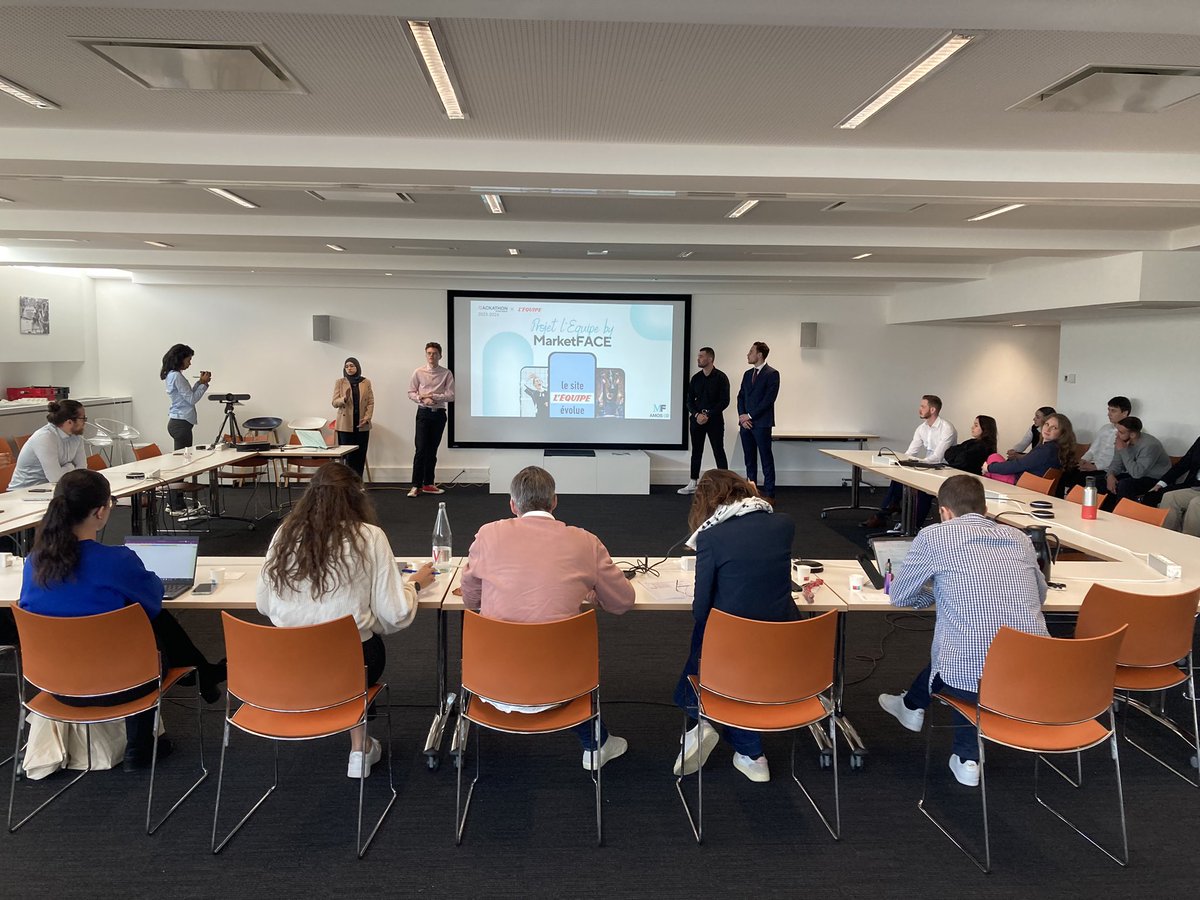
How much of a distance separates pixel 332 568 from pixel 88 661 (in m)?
0.83

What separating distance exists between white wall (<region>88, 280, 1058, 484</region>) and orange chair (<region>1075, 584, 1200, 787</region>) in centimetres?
740

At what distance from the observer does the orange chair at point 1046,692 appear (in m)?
2.44

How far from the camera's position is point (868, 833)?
106 inches

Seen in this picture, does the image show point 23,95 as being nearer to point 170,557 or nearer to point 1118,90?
point 170,557

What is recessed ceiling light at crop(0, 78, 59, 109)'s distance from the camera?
338 cm

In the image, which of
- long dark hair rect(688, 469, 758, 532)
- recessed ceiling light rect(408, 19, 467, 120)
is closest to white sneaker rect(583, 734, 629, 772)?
long dark hair rect(688, 469, 758, 532)

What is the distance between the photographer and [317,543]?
265 centimetres

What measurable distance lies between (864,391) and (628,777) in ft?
27.7

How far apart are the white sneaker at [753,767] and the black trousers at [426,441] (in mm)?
6890

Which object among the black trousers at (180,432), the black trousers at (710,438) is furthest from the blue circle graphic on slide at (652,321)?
the black trousers at (180,432)

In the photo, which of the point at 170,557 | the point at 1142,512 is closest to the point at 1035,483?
the point at 1142,512

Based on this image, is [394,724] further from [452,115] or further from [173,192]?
[173,192]

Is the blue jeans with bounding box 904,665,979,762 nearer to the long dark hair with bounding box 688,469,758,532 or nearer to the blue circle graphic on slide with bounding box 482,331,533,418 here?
the long dark hair with bounding box 688,469,758,532

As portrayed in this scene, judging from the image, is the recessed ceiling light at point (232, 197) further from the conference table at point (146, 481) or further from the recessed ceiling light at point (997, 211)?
the recessed ceiling light at point (997, 211)
